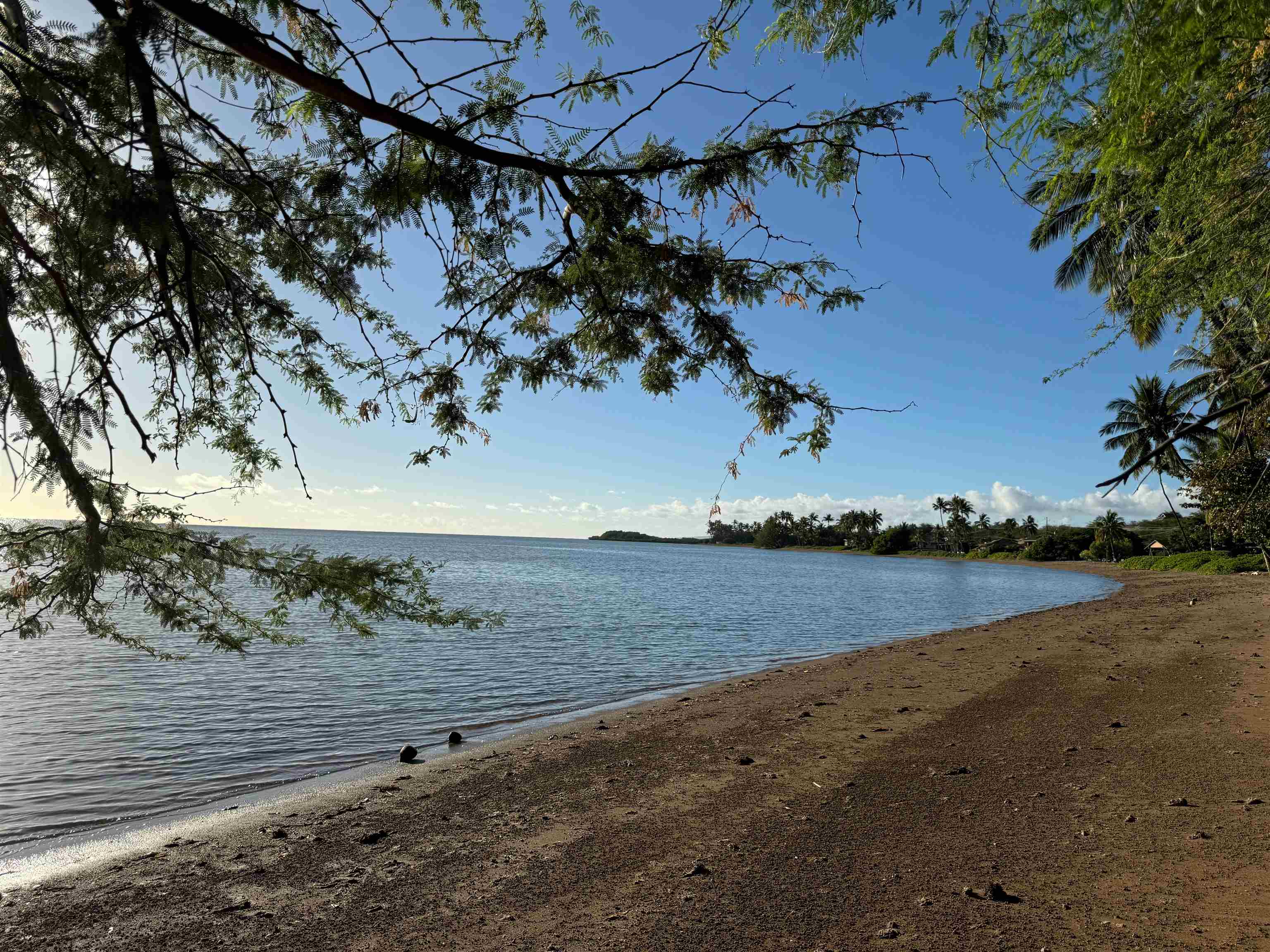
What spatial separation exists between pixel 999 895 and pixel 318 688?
1331 cm

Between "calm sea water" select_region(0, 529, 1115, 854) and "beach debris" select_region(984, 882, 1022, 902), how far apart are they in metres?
7.94

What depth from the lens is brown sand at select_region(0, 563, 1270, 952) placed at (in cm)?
412

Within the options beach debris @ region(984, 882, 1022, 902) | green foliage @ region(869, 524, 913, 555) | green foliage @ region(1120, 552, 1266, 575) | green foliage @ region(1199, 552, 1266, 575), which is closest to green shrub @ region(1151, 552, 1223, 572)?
green foliage @ region(1120, 552, 1266, 575)

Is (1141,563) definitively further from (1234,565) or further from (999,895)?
(999,895)

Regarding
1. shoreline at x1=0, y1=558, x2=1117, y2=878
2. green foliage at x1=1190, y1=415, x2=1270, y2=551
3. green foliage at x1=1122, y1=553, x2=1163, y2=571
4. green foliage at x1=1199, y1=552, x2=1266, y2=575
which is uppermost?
green foliage at x1=1190, y1=415, x2=1270, y2=551

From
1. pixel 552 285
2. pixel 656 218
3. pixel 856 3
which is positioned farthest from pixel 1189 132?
pixel 552 285

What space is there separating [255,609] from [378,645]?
11.9m

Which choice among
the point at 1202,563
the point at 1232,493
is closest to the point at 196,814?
the point at 1232,493

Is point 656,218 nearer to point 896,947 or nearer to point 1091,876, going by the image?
point 896,947

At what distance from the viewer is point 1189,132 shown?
421 cm

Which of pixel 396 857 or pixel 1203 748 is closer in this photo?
pixel 396 857

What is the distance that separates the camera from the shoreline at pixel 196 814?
20.5 feet

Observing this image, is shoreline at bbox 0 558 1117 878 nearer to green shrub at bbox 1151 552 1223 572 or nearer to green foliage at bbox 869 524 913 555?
green shrub at bbox 1151 552 1223 572

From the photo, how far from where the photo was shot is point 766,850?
17.3ft
